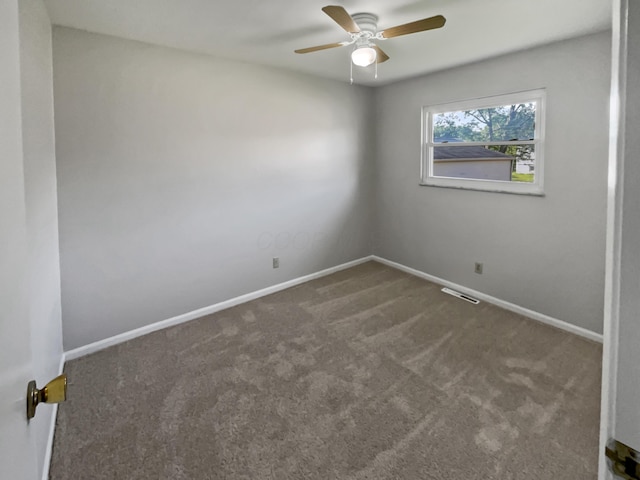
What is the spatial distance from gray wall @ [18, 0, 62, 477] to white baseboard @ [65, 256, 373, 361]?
242 millimetres

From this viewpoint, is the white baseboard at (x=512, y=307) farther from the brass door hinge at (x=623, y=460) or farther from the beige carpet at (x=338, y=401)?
the brass door hinge at (x=623, y=460)

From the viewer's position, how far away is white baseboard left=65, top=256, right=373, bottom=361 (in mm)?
2697

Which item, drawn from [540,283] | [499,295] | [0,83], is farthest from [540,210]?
[0,83]

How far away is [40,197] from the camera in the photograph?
1.91 m

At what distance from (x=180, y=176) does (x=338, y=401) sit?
7.24 feet

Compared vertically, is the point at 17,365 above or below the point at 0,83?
below

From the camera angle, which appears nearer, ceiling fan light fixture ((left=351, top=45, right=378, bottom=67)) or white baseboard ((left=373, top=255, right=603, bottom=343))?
ceiling fan light fixture ((left=351, top=45, right=378, bottom=67))

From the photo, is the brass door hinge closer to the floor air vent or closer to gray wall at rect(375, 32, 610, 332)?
gray wall at rect(375, 32, 610, 332)

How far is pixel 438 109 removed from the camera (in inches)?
150

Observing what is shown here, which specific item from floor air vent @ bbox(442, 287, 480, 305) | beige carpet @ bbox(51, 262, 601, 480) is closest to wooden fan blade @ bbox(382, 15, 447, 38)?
beige carpet @ bbox(51, 262, 601, 480)

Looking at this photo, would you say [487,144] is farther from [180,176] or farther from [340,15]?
[180,176]

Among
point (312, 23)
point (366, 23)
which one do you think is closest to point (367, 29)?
point (366, 23)

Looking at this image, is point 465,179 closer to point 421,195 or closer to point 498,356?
point 421,195

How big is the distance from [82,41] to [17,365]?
2624mm
